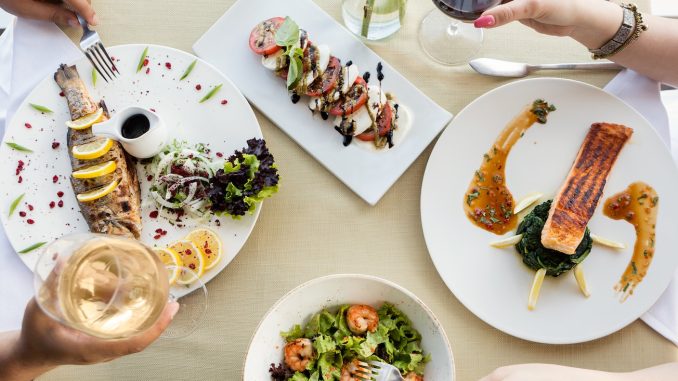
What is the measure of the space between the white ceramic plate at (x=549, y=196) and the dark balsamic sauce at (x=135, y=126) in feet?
3.32

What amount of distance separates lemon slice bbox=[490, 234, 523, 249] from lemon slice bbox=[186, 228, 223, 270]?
0.98 meters

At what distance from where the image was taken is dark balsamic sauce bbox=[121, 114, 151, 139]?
1938 mm

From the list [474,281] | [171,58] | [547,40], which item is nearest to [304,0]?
[171,58]

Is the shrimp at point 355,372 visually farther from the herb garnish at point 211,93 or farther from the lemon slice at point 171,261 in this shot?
the herb garnish at point 211,93

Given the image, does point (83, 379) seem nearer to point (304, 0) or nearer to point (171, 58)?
point (171, 58)

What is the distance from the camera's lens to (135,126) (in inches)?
76.8

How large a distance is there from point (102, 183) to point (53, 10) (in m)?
0.68

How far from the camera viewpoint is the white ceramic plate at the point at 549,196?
76.1 inches

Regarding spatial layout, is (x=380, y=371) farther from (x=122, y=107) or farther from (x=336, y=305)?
(x=122, y=107)

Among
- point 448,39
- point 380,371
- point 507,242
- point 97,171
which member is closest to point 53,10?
point 97,171

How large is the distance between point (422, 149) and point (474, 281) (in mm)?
511

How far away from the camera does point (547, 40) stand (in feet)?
6.90

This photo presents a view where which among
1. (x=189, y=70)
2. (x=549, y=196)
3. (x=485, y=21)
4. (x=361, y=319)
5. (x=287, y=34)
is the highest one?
(x=485, y=21)

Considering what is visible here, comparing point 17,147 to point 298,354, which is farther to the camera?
point 17,147
